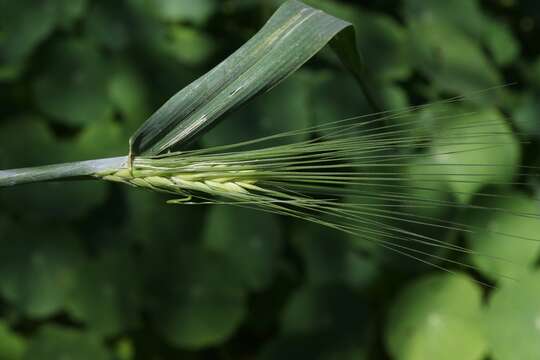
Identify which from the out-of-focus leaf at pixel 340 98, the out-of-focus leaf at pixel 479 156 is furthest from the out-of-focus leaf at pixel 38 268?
the out-of-focus leaf at pixel 479 156

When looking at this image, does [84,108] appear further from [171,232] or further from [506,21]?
[506,21]

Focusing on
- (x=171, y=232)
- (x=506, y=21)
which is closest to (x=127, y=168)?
(x=171, y=232)

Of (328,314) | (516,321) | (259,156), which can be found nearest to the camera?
(259,156)

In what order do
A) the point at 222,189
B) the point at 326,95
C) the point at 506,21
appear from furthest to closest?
the point at 506,21, the point at 326,95, the point at 222,189

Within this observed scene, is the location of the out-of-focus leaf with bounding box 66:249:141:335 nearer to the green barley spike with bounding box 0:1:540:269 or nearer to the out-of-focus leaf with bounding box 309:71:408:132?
the out-of-focus leaf with bounding box 309:71:408:132

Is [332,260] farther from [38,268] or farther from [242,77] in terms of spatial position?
[242,77]

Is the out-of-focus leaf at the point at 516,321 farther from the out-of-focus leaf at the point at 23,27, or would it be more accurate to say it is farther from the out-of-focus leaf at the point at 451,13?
the out-of-focus leaf at the point at 23,27

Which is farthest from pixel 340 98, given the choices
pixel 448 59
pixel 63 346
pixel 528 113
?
pixel 63 346
